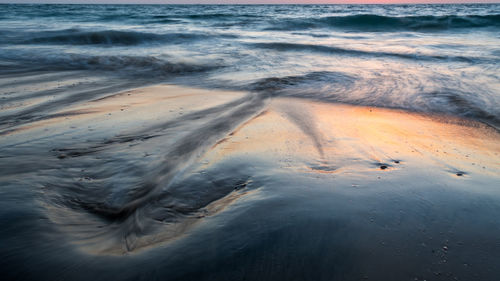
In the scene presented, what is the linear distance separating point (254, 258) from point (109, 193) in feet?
3.33

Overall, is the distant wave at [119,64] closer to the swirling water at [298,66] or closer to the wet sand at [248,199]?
the swirling water at [298,66]

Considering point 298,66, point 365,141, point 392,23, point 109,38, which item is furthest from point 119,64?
point 392,23

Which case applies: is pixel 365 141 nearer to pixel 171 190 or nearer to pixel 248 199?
pixel 248 199

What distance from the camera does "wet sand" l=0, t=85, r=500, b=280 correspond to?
1430 mm

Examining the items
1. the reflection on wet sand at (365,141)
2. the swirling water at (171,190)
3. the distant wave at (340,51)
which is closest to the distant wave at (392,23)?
the distant wave at (340,51)

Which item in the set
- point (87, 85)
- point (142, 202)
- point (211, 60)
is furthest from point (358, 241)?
point (211, 60)

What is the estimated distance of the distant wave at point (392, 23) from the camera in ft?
61.2

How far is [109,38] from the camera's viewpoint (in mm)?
11266

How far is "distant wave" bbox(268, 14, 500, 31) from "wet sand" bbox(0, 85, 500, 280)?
52.9 ft

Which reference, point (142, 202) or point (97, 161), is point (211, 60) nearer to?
point (97, 161)

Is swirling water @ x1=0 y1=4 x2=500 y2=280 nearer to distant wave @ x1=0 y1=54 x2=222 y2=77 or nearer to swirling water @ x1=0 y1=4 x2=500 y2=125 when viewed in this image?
swirling water @ x1=0 y1=4 x2=500 y2=125

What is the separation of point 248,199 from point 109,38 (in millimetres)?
11162

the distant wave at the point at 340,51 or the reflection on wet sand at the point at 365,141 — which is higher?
the reflection on wet sand at the point at 365,141

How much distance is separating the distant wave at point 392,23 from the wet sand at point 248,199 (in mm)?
16121
